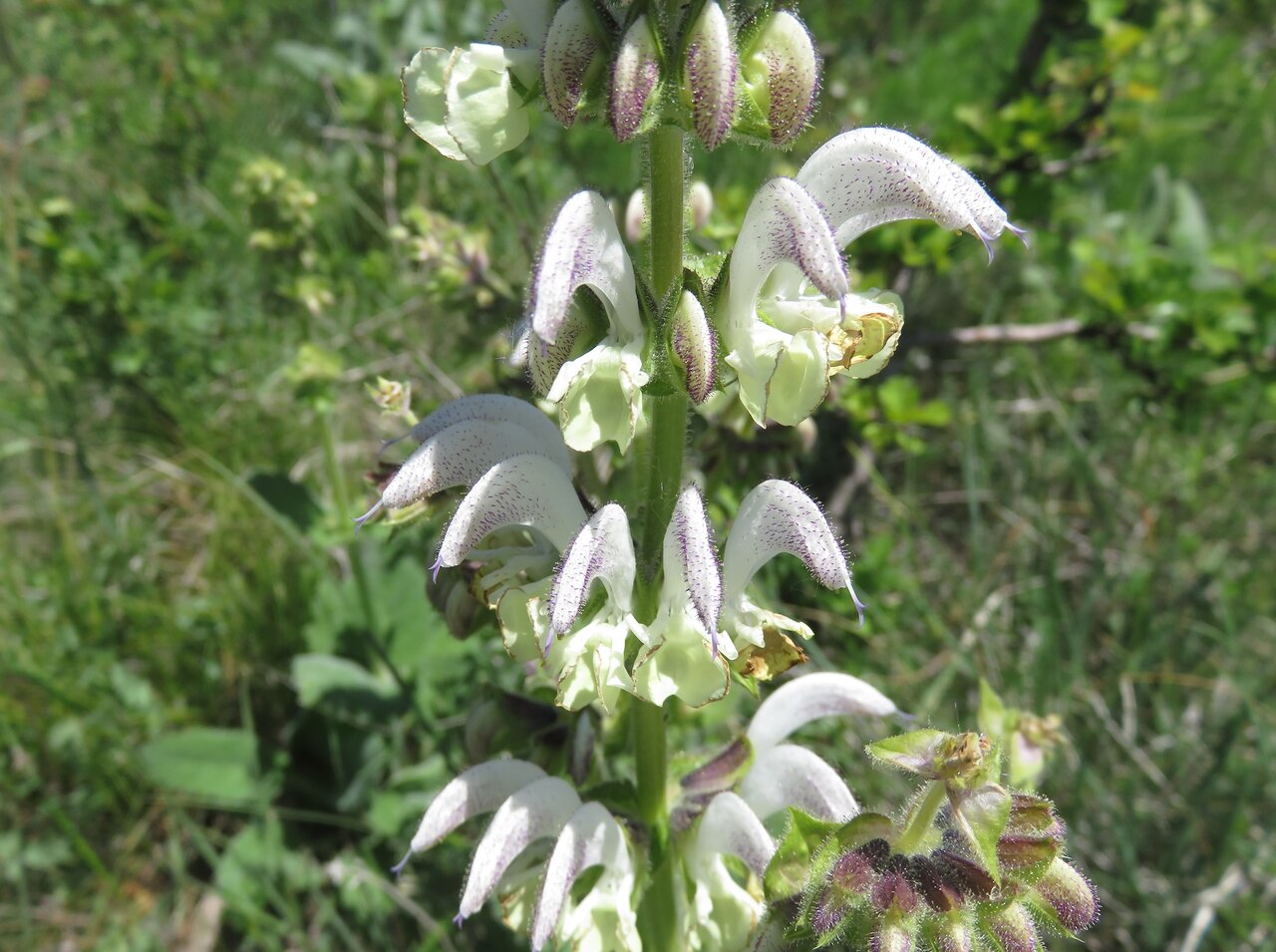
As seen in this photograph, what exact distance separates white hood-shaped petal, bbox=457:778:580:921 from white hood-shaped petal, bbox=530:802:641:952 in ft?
0.19

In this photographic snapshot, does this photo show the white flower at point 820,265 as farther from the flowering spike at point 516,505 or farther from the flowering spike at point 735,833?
the flowering spike at point 735,833

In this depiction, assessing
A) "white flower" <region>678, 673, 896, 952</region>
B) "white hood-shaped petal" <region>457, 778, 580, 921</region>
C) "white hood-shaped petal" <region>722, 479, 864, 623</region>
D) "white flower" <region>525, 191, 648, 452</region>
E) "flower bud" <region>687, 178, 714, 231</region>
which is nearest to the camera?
"white flower" <region>525, 191, 648, 452</region>

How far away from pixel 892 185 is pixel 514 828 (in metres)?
1.08

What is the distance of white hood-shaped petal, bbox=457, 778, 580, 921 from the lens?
4.66ft

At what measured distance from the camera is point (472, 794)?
61.8 inches

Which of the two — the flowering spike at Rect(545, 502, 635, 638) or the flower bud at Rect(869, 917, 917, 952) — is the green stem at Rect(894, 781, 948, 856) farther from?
the flowering spike at Rect(545, 502, 635, 638)

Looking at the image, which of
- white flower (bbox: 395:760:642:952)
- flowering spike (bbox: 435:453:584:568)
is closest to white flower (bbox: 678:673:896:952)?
white flower (bbox: 395:760:642:952)

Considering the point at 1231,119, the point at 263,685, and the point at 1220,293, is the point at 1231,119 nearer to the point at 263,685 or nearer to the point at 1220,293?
the point at 1220,293

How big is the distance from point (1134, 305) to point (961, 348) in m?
0.67

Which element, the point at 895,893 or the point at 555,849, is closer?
the point at 895,893

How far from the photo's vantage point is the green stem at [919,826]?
1.20 metres

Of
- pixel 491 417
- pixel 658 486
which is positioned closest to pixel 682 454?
pixel 658 486

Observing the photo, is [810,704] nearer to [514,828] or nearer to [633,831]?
[633,831]

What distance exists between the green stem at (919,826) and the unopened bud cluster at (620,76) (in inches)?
32.9
